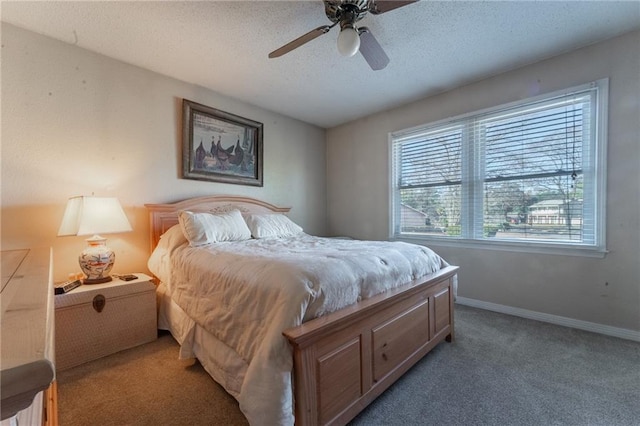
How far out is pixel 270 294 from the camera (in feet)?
4.30

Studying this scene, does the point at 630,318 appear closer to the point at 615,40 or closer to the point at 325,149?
the point at 615,40

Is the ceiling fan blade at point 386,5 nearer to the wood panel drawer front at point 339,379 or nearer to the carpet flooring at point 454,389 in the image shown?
the wood panel drawer front at point 339,379

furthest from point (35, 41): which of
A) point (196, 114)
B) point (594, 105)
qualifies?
point (594, 105)

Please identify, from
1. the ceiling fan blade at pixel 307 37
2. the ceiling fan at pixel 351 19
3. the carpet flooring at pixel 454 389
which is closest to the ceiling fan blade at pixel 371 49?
the ceiling fan at pixel 351 19

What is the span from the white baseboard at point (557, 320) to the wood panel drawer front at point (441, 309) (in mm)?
1081

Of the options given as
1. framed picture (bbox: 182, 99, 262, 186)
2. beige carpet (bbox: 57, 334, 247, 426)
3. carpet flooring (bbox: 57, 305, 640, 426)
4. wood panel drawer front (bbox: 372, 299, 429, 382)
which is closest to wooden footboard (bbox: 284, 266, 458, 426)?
wood panel drawer front (bbox: 372, 299, 429, 382)

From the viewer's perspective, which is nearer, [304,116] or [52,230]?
[52,230]

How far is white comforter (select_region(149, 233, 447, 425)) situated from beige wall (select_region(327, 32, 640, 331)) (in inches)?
53.4

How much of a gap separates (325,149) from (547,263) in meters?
3.33

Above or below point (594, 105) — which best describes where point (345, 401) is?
below

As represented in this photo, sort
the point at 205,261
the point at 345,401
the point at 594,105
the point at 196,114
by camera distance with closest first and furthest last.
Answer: the point at 345,401 < the point at 205,261 < the point at 594,105 < the point at 196,114

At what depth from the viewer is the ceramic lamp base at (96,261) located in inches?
84.3

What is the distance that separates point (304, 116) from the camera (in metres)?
4.07

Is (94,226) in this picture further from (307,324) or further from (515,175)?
(515,175)
